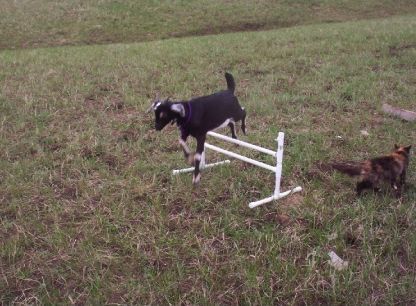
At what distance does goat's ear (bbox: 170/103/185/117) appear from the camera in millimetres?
4527

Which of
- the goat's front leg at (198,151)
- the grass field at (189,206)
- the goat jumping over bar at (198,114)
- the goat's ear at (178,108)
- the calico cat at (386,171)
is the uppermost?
the goat's ear at (178,108)

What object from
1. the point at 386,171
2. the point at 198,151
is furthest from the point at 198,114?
the point at 386,171

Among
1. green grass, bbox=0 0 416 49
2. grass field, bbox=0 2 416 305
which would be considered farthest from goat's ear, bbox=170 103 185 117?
green grass, bbox=0 0 416 49

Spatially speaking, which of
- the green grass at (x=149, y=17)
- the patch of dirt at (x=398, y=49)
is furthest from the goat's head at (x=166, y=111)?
the green grass at (x=149, y=17)

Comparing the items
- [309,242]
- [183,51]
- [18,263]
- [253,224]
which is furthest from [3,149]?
[183,51]

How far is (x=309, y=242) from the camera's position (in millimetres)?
4629

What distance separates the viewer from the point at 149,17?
23.3 meters

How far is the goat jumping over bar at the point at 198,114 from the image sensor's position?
15.0 feet

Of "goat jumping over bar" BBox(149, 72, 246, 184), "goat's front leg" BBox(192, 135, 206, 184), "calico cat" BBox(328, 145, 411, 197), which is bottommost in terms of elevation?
"calico cat" BBox(328, 145, 411, 197)

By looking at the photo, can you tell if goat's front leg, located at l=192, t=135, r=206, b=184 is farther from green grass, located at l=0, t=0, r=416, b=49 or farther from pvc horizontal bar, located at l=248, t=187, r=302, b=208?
green grass, located at l=0, t=0, r=416, b=49

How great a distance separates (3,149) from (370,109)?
262 inches

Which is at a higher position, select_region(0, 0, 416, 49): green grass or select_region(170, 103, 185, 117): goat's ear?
select_region(170, 103, 185, 117): goat's ear

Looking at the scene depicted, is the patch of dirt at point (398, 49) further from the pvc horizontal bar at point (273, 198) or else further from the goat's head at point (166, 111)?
the goat's head at point (166, 111)

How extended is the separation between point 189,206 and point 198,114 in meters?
1.23
